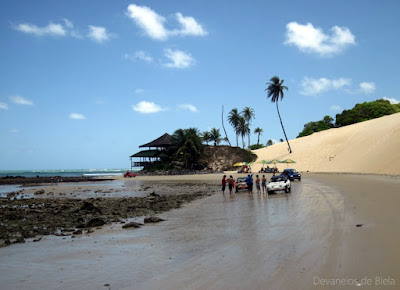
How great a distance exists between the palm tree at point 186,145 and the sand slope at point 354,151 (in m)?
15.9

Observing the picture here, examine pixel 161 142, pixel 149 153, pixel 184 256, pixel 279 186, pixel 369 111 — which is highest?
pixel 369 111

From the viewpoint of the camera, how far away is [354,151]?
71875mm

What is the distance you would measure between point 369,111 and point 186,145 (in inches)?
2663

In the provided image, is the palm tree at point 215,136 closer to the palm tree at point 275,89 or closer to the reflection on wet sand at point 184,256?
the palm tree at point 275,89

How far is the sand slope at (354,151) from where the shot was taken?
57856 mm

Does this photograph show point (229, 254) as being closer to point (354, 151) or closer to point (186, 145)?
point (354, 151)

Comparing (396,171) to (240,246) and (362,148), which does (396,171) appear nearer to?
(362,148)

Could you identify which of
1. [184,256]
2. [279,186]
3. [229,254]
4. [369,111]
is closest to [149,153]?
[279,186]

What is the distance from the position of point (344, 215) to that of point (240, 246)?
21.1ft

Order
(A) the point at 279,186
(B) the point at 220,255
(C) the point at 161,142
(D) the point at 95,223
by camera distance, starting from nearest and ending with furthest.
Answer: (B) the point at 220,255 → (D) the point at 95,223 → (A) the point at 279,186 → (C) the point at 161,142

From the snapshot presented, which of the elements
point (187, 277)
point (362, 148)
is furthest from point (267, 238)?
point (362, 148)

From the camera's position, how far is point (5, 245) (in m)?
11.4

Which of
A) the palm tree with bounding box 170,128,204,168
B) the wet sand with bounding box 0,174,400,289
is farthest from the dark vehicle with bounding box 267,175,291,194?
the palm tree with bounding box 170,128,204,168

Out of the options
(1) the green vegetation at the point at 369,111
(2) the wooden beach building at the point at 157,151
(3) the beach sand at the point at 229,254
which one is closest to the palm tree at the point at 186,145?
(2) the wooden beach building at the point at 157,151
